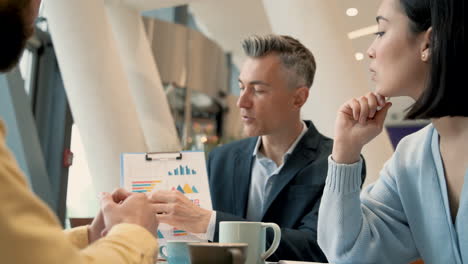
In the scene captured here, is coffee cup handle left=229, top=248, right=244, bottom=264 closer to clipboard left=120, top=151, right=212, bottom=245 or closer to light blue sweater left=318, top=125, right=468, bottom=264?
light blue sweater left=318, top=125, right=468, bottom=264

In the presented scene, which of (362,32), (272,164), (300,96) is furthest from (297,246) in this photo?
(362,32)

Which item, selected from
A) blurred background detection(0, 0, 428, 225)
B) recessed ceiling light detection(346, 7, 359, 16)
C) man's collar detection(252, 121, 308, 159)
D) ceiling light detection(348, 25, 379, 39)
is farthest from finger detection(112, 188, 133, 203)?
ceiling light detection(348, 25, 379, 39)

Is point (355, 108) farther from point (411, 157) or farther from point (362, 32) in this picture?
point (362, 32)

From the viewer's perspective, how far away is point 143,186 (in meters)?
1.54

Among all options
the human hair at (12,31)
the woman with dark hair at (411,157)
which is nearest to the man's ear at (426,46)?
the woman with dark hair at (411,157)

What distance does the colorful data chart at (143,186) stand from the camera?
1.52m

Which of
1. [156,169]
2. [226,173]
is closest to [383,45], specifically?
[156,169]

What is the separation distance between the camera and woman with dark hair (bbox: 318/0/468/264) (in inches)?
50.9

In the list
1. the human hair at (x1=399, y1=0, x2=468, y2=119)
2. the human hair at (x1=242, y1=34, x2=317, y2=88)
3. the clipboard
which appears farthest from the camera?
the human hair at (x1=242, y1=34, x2=317, y2=88)

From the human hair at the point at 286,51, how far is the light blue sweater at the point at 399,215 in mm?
1068

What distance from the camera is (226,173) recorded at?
219 cm

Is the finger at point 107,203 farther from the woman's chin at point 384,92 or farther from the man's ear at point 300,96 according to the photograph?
the man's ear at point 300,96

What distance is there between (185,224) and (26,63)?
168 inches

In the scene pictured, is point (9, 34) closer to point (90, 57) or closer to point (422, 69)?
point (422, 69)
